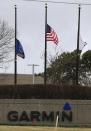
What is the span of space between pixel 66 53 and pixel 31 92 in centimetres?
4353

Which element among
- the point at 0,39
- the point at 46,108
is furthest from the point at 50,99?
the point at 0,39

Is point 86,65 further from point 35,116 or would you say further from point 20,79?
point 35,116

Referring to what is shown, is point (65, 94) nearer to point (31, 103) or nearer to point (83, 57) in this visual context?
point (31, 103)

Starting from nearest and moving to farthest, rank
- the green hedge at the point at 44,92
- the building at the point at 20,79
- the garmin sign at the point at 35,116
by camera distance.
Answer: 1. the garmin sign at the point at 35,116
2. the green hedge at the point at 44,92
3. the building at the point at 20,79

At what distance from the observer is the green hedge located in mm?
42000

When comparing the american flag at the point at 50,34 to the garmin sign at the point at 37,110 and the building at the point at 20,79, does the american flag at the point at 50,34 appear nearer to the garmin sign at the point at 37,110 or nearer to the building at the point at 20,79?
the garmin sign at the point at 37,110

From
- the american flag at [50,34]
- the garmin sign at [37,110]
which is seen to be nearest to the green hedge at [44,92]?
the garmin sign at [37,110]

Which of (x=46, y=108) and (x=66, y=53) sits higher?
(x=66, y=53)

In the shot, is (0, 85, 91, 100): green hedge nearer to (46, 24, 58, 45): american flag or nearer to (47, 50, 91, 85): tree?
(46, 24, 58, 45): american flag

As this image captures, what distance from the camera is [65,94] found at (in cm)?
4219

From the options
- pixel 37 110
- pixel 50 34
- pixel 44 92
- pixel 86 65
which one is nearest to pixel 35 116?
pixel 37 110

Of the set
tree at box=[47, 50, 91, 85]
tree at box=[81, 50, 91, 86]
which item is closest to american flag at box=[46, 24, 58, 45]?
tree at box=[47, 50, 91, 85]

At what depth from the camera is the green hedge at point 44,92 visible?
4200 centimetres

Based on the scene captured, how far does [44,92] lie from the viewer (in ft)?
137
